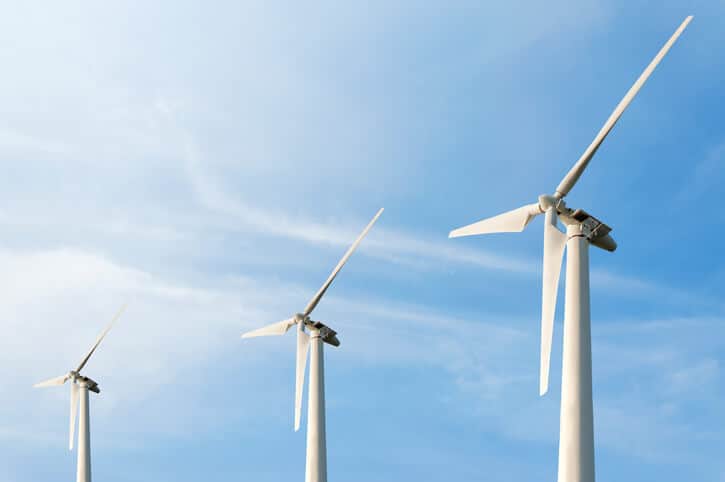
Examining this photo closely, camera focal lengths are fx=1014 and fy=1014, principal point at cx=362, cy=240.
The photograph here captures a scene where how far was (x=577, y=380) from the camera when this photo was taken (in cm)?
3516

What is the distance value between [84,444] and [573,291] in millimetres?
53506

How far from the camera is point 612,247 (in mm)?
39656

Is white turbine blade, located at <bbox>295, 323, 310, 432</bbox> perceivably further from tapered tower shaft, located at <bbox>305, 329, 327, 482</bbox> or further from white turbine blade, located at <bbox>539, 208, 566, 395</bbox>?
white turbine blade, located at <bbox>539, 208, 566, 395</bbox>

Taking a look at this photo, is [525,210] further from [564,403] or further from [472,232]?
[564,403]

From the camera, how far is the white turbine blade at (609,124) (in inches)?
1553

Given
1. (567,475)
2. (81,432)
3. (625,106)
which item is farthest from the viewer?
(81,432)

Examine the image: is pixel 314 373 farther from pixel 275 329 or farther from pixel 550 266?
pixel 550 266

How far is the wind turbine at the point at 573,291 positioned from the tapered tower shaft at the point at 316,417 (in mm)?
23635

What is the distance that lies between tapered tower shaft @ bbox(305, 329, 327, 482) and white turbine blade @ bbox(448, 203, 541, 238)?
866 inches

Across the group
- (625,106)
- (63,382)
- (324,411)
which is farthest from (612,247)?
(63,382)

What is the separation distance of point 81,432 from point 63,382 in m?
7.30

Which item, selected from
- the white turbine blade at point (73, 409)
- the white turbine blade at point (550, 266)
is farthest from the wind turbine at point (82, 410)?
the white turbine blade at point (550, 266)

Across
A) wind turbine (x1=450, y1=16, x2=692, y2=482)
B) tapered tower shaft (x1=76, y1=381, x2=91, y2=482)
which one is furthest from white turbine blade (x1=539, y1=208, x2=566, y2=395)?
tapered tower shaft (x1=76, y1=381, x2=91, y2=482)

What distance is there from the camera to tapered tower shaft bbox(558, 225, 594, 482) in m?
34.0
